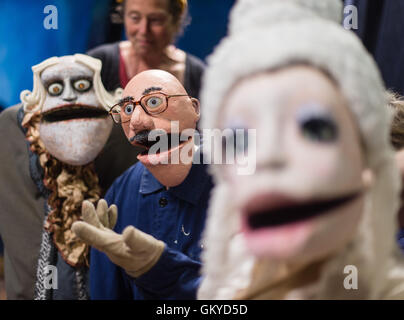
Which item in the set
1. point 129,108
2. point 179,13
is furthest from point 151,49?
point 129,108

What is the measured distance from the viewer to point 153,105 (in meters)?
1.04

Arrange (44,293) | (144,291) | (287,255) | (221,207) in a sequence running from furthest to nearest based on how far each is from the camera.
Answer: (44,293)
(144,291)
(221,207)
(287,255)

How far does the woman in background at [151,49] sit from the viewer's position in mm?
1341

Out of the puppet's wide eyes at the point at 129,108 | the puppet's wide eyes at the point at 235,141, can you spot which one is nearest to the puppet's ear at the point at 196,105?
the puppet's wide eyes at the point at 129,108

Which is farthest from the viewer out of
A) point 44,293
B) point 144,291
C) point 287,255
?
point 44,293

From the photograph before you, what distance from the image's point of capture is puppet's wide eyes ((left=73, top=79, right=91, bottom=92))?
1326 mm

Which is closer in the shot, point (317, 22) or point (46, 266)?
point (317, 22)

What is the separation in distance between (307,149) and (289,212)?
3.0 inches

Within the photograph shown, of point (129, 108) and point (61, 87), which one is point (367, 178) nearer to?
point (129, 108)

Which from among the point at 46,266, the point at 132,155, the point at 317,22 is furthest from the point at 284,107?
the point at 46,266

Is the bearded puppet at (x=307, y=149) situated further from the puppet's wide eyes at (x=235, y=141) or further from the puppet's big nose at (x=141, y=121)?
the puppet's big nose at (x=141, y=121)

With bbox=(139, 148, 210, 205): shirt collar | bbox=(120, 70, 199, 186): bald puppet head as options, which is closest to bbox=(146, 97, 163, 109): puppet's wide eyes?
bbox=(120, 70, 199, 186): bald puppet head

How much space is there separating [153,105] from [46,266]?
23.8 inches
